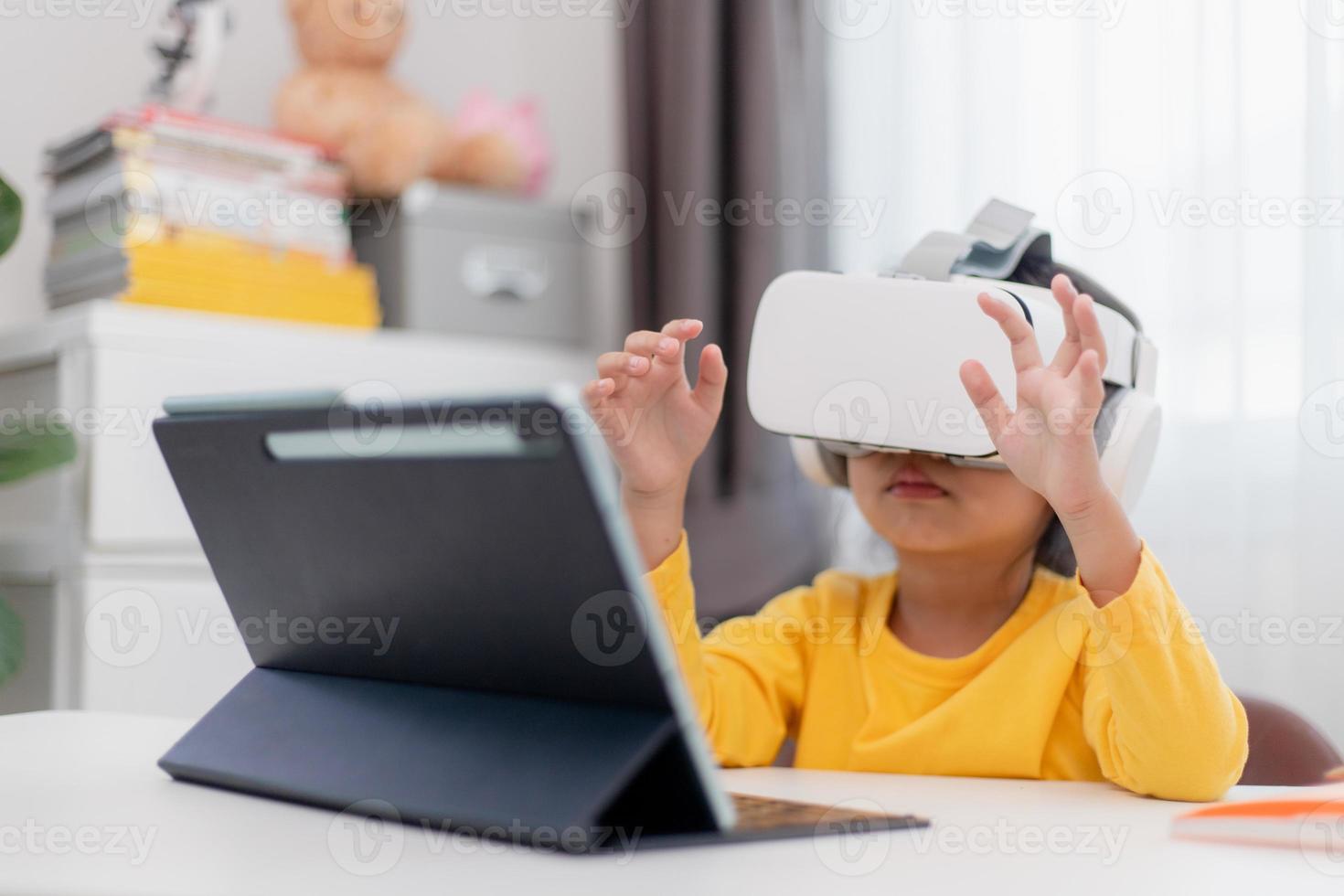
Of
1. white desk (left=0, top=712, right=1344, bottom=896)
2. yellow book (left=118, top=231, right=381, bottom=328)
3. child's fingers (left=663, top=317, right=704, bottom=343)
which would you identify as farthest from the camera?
yellow book (left=118, top=231, right=381, bottom=328)

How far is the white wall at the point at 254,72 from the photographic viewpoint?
1875 mm

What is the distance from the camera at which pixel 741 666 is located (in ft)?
3.81

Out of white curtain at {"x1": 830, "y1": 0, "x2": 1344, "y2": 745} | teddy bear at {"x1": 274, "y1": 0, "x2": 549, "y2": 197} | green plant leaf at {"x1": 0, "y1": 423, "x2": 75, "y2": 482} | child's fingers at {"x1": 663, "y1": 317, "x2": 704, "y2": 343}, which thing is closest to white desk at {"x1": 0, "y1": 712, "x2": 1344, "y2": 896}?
child's fingers at {"x1": 663, "y1": 317, "x2": 704, "y2": 343}

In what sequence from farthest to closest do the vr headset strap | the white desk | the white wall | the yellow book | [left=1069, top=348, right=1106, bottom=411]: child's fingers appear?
1. the white wall
2. the yellow book
3. the vr headset strap
4. [left=1069, top=348, right=1106, bottom=411]: child's fingers
5. the white desk

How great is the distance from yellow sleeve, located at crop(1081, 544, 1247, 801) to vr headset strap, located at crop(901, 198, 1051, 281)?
278mm

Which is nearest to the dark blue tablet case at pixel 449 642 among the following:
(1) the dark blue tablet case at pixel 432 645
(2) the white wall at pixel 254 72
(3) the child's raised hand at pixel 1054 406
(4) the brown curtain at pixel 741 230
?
(1) the dark blue tablet case at pixel 432 645

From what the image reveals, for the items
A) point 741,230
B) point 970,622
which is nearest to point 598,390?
point 970,622

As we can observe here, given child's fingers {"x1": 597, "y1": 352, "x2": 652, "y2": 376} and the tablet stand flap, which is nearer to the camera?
the tablet stand flap

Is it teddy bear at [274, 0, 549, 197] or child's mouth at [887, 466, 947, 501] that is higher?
teddy bear at [274, 0, 549, 197]

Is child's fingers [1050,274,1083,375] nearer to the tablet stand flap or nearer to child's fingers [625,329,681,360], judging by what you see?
child's fingers [625,329,681,360]

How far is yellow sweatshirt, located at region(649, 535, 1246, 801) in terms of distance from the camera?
0.80 m

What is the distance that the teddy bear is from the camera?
6.32 ft

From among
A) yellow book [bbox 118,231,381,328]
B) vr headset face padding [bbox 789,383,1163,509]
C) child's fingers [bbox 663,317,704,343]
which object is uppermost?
yellow book [bbox 118,231,381,328]

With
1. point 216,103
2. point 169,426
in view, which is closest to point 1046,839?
point 169,426
